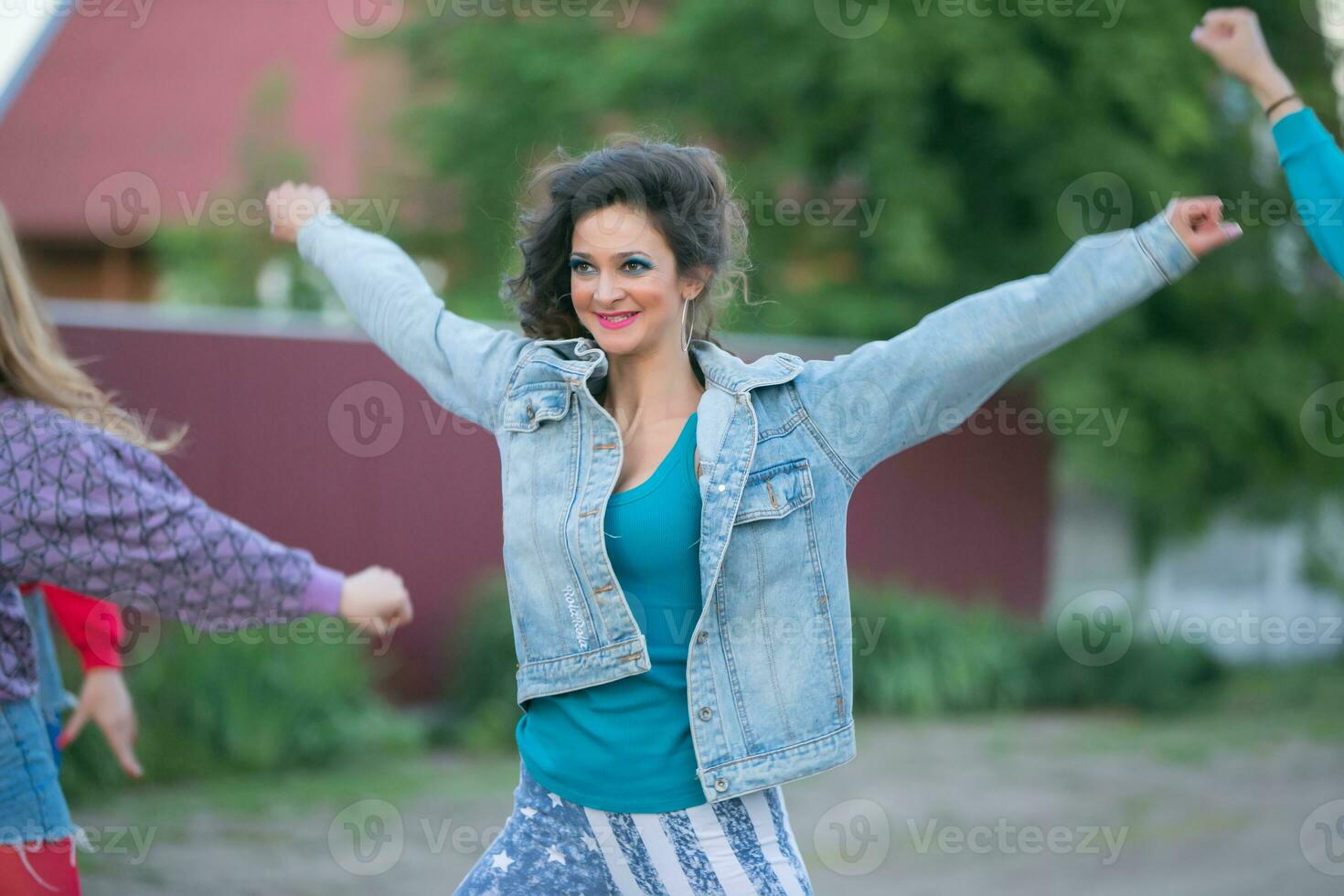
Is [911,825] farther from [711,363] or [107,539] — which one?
[107,539]

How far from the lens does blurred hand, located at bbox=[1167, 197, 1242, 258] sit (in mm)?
2641

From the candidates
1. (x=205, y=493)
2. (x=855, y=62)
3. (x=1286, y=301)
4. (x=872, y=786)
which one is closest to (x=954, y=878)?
(x=872, y=786)

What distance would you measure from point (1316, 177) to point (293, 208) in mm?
2382

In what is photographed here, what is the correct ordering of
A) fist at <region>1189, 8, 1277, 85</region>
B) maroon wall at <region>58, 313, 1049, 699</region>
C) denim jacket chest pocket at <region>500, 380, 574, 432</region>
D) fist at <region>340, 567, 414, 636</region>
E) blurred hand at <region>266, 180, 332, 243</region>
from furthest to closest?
maroon wall at <region>58, 313, 1049, 699</region>
blurred hand at <region>266, 180, 332, 243</region>
fist at <region>1189, 8, 1277, 85</region>
fist at <region>340, 567, 414, 636</region>
denim jacket chest pocket at <region>500, 380, 574, 432</region>

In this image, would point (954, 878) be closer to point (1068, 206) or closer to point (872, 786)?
point (872, 786)

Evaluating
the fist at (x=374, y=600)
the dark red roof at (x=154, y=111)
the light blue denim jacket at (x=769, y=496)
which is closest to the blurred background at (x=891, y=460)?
the dark red roof at (x=154, y=111)

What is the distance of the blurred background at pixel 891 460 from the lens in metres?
7.21

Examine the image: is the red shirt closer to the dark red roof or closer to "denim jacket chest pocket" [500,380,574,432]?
"denim jacket chest pocket" [500,380,574,432]

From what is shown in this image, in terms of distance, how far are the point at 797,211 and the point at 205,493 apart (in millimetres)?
5092

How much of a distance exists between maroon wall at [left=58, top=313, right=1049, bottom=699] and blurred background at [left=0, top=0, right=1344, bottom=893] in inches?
1.1

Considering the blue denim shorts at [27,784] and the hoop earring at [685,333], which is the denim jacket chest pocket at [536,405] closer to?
the hoop earring at [685,333]

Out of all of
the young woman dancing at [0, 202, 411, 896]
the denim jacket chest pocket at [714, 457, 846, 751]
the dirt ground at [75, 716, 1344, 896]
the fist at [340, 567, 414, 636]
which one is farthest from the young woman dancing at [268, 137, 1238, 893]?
the dirt ground at [75, 716, 1344, 896]

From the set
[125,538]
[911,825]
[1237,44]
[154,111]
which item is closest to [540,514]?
[125,538]

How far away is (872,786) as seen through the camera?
800cm
